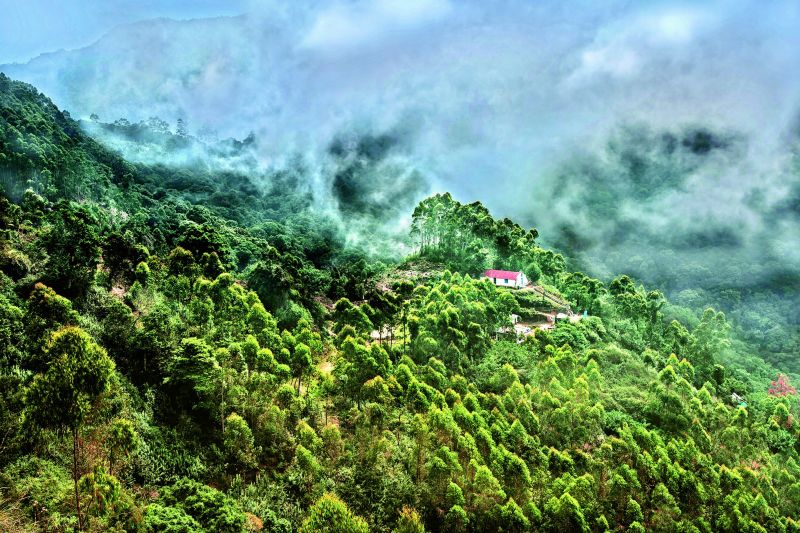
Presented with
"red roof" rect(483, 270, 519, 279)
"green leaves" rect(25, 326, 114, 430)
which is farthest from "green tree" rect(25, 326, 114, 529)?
"red roof" rect(483, 270, 519, 279)

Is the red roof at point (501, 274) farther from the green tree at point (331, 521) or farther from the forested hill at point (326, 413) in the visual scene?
the green tree at point (331, 521)

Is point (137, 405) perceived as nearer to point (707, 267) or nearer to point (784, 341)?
point (784, 341)

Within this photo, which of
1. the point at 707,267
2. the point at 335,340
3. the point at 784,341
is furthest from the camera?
the point at 707,267

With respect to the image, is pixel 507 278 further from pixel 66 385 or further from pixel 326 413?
pixel 66 385

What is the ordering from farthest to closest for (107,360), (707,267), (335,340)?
(707,267) → (335,340) → (107,360)

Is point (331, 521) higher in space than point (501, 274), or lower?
lower

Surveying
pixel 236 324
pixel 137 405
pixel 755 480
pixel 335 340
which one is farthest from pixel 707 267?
pixel 137 405

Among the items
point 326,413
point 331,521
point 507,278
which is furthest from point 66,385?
point 507,278
